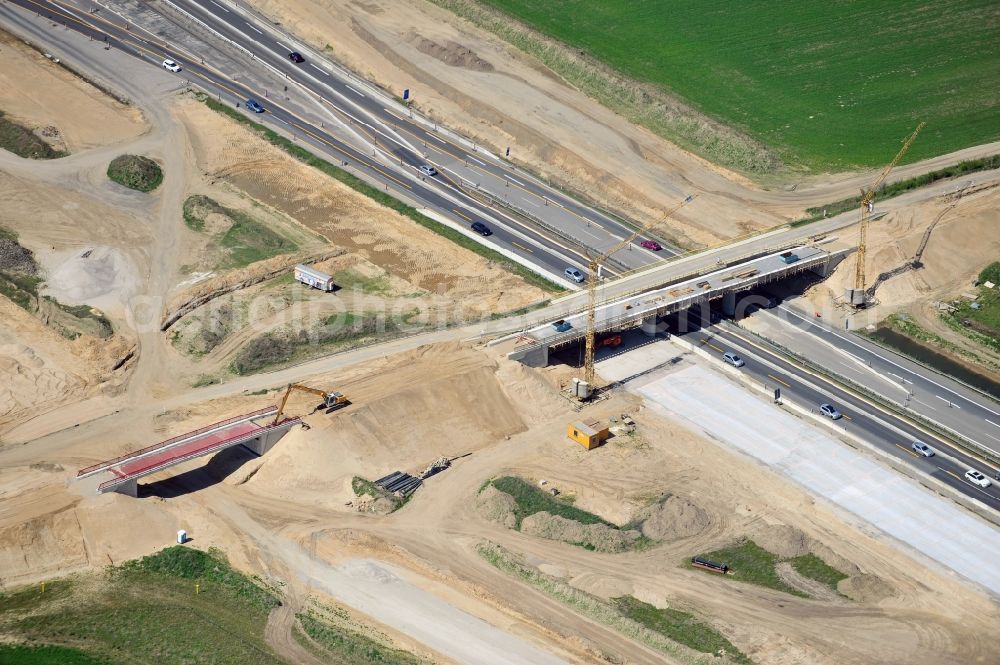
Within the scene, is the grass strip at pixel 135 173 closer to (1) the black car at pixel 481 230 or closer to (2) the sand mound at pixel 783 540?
(1) the black car at pixel 481 230

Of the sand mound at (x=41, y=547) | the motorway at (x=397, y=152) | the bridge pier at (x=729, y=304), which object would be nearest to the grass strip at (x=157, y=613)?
the sand mound at (x=41, y=547)

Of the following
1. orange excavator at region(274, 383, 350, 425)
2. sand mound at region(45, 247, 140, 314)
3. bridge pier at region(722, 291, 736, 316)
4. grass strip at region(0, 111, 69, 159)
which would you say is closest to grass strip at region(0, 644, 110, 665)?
orange excavator at region(274, 383, 350, 425)

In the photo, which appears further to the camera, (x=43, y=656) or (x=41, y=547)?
(x=41, y=547)

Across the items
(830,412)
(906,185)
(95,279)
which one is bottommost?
(830,412)

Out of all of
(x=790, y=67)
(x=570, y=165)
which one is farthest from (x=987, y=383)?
(x=790, y=67)

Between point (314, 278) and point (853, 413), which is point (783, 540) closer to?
point (853, 413)

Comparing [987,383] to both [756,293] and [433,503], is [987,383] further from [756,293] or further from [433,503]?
[433,503]

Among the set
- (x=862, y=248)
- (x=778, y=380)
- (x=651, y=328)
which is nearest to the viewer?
(x=778, y=380)

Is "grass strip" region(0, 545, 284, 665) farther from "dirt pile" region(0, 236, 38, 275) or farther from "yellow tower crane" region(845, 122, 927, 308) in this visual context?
"yellow tower crane" region(845, 122, 927, 308)

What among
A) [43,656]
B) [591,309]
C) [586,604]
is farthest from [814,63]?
[43,656]
